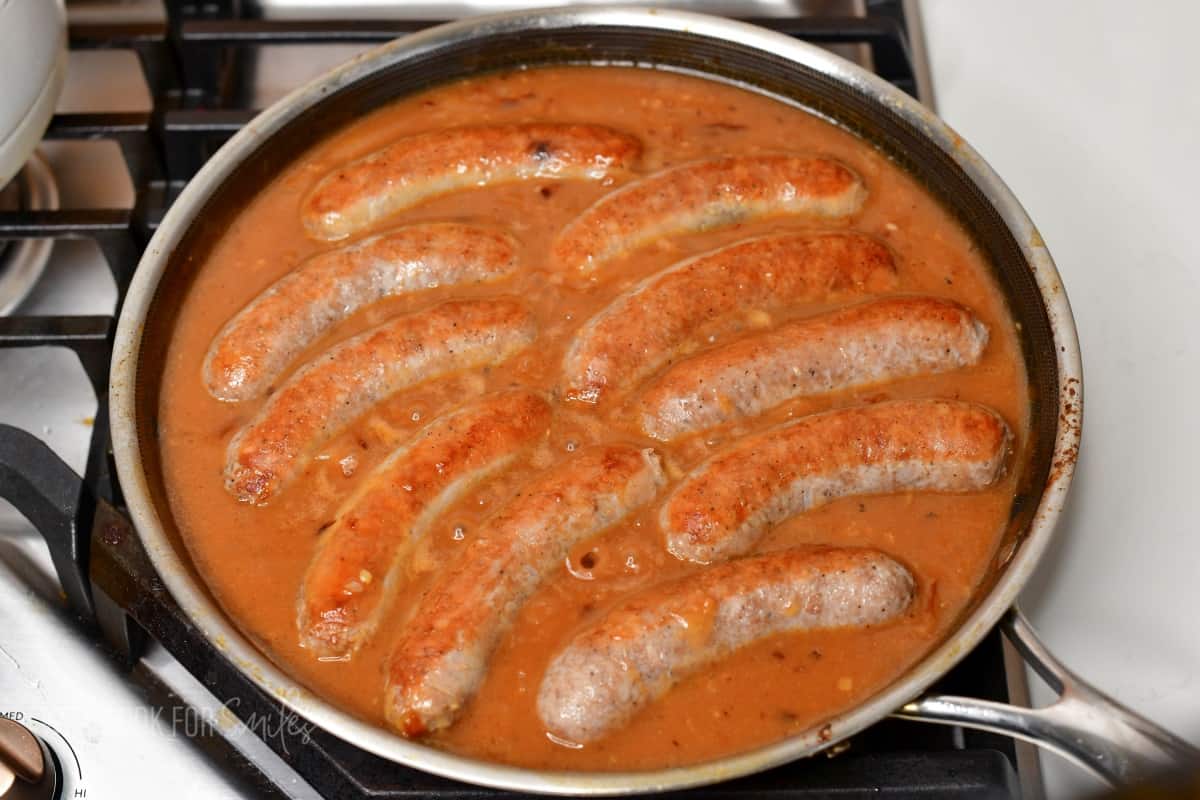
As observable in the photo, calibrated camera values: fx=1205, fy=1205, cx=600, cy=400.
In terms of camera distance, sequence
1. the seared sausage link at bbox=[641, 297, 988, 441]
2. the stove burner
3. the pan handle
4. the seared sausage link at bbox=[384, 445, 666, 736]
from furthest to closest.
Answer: the stove burner < the seared sausage link at bbox=[641, 297, 988, 441] < the seared sausage link at bbox=[384, 445, 666, 736] < the pan handle

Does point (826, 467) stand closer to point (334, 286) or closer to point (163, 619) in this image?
point (334, 286)

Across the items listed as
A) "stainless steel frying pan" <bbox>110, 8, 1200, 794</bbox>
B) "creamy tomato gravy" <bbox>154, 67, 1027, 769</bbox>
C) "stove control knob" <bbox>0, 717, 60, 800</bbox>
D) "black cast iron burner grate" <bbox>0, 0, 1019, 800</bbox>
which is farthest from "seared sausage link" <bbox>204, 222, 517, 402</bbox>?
"stove control knob" <bbox>0, 717, 60, 800</bbox>

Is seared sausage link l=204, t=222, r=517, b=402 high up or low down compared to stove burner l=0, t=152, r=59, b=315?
down

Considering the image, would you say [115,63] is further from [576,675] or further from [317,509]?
[576,675]

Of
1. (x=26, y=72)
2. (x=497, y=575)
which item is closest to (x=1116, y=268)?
(x=497, y=575)

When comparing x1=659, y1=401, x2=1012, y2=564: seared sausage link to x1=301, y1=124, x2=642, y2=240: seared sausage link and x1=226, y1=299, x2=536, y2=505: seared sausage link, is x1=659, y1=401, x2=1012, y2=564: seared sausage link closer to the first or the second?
x1=226, y1=299, x2=536, y2=505: seared sausage link

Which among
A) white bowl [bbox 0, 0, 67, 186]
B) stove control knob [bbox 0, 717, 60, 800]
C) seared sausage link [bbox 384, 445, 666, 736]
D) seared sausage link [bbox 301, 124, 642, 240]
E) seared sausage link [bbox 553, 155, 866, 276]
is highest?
white bowl [bbox 0, 0, 67, 186]

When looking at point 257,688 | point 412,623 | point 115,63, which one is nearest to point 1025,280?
point 412,623
